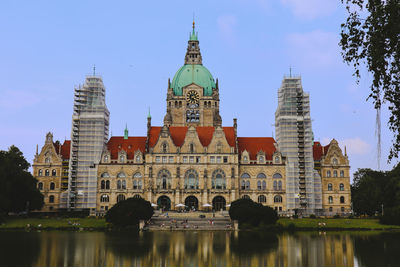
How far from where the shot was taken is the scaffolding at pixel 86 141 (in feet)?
312

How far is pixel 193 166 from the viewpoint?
94938mm

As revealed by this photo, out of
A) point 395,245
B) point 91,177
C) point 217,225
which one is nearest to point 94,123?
point 91,177

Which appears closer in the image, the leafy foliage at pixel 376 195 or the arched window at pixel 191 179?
the leafy foliage at pixel 376 195

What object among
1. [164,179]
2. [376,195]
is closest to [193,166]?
[164,179]

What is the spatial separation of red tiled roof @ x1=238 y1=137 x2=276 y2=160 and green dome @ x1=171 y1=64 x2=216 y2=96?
20658 mm

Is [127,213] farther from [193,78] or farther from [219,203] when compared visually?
[193,78]

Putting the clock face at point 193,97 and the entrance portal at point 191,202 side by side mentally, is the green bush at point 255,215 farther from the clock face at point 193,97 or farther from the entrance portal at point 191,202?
the clock face at point 193,97

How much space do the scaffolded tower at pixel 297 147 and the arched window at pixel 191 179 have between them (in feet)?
62.1

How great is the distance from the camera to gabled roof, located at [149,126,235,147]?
98000mm

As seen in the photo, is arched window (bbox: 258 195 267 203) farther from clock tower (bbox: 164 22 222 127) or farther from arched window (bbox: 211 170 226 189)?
clock tower (bbox: 164 22 222 127)

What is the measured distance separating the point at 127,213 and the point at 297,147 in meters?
43.8

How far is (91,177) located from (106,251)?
59495 mm

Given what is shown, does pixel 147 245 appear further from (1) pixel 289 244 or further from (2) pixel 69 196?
(2) pixel 69 196

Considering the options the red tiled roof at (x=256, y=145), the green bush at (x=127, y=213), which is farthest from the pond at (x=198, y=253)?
the red tiled roof at (x=256, y=145)
